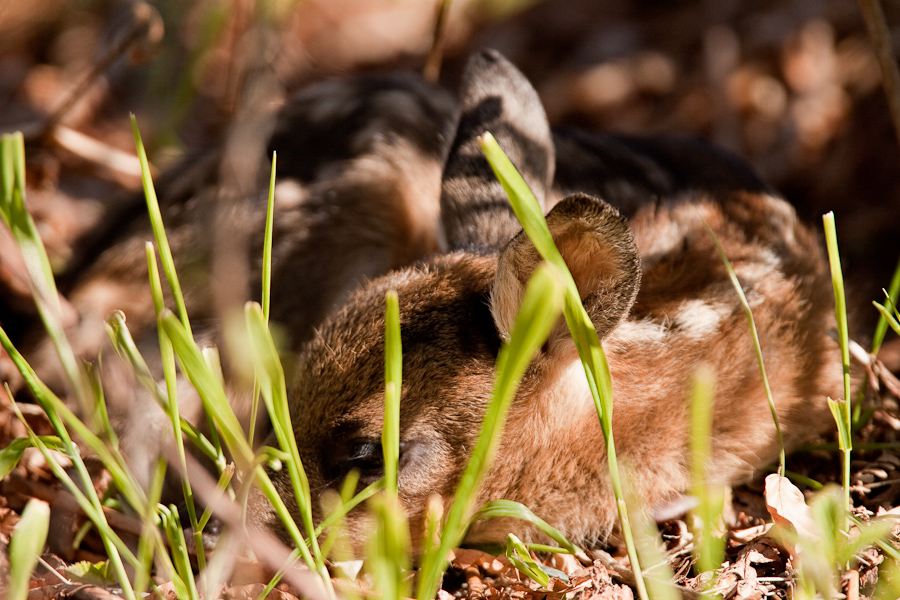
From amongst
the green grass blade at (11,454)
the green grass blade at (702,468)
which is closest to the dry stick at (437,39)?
the green grass blade at (702,468)

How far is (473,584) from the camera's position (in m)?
2.68

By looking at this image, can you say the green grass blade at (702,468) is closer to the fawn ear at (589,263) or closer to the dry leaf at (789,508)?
the dry leaf at (789,508)

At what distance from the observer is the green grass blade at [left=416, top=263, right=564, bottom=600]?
156 cm

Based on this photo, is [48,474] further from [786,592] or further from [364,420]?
[786,592]

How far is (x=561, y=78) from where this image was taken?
6.00 m

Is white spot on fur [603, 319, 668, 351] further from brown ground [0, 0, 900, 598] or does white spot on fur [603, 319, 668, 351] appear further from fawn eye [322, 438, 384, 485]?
brown ground [0, 0, 900, 598]

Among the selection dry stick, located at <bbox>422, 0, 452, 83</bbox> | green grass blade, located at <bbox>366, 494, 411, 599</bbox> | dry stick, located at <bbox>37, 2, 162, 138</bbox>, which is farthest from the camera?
dry stick, located at <bbox>422, 0, 452, 83</bbox>

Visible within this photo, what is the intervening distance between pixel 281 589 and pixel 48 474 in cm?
115

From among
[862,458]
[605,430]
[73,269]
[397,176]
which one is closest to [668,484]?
[862,458]

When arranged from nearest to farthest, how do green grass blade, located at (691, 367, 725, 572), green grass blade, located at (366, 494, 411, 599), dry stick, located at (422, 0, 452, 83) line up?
green grass blade, located at (366, 494, 411, 599)
green grass blade, located at (691, 367, 725, 572)
dry stick, located at (422, 0, 452, 83)

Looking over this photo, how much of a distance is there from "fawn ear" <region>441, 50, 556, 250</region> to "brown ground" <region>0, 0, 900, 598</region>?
897 millimetres

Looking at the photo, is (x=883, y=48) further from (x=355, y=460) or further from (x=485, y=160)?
(x=355, y=460)

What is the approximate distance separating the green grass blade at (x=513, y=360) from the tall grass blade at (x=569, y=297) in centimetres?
13

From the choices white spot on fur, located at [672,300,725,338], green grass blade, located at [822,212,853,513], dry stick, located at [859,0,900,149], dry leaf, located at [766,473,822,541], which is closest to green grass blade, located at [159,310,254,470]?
dry leaf, located at [766,473,822,541]
